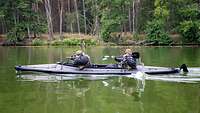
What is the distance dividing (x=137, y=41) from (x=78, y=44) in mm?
7805

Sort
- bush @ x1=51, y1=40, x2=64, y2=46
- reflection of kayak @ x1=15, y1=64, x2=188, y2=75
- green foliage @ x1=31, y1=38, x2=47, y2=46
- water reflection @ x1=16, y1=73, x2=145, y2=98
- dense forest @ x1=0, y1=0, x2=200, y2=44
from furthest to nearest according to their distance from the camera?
dense forest @ x1=0, y1=0, x2=200, y2=44 < bush @ x1=51, y1=40, x2=64, y2=46 < green foliage @ x1=31, y1=38, x2=47, y2=46 < reflection of kayak @ x1=15, y1=64, x2=188, y2=75 < water reflection @ x1=16, y1=73, x2=145, y2=98

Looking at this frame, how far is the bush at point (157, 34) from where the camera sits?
55816 millimetres

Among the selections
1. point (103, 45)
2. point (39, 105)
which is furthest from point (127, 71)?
point (103, 45)

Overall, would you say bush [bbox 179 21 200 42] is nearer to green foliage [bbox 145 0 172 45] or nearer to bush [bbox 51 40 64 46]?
green foliage [bbox 145 0 172 45]

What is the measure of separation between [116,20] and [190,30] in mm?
10783

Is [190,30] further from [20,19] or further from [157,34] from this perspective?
[20,19]

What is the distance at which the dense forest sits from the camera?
2256 inches

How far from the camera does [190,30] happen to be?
185 feet

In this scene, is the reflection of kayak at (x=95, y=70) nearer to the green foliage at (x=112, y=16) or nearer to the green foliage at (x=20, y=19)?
the green foliage at (x=20, y=19)

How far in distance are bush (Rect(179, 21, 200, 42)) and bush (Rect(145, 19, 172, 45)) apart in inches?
92.8

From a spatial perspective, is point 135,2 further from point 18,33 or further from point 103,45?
point 18,33

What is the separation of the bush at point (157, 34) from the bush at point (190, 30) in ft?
7.73

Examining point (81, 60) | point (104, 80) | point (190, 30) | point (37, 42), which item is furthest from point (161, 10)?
point (104, 80)

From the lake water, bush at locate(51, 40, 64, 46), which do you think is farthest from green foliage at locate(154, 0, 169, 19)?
the lake water
